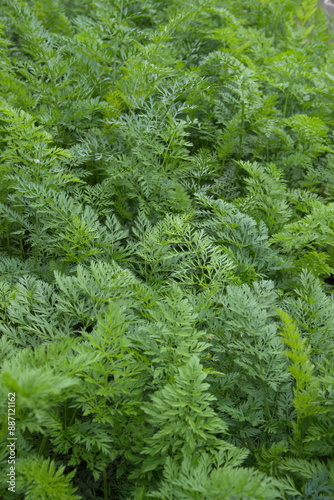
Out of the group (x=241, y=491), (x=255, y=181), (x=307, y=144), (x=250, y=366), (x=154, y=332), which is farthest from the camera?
(x=307, y=144)

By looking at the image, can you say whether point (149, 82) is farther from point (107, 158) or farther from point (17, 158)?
point (17, 158)

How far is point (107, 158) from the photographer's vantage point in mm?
2346

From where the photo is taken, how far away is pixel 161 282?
77.0 inches

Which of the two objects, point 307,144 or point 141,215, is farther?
point 307,144

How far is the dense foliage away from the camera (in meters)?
1.41

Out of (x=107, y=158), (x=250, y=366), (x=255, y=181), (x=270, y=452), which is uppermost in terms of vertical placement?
(x=107, y=158)

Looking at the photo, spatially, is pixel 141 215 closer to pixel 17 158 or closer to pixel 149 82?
pixel 17 158

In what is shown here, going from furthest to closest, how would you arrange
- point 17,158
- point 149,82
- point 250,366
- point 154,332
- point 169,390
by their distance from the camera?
1. point 149,82
2. point 17,158
3. point 250,366
4. point 154,332
5. point 169,390

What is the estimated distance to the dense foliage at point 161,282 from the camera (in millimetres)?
1406

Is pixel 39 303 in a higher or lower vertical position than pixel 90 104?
lower

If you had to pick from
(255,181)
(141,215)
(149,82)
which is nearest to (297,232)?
(255,181)

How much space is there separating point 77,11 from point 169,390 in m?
3.31

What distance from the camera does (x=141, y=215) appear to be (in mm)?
2139

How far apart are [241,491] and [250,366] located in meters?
0.54
